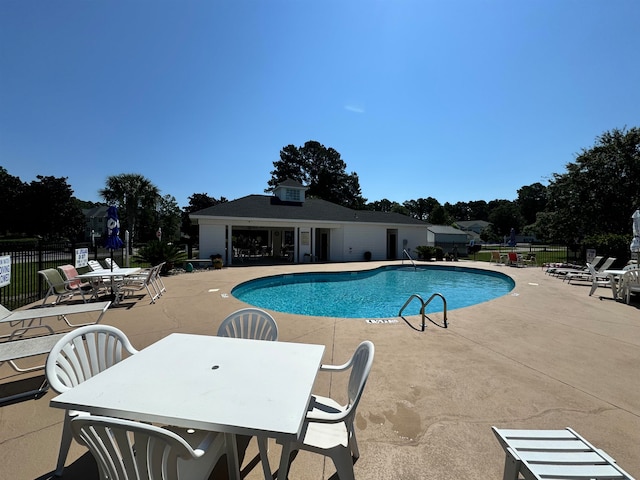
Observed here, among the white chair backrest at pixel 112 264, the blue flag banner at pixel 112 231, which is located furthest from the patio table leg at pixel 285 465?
the blue flag banner at pixel 112 231

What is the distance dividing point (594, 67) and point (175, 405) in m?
17.8

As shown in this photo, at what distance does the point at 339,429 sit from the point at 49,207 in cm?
5212

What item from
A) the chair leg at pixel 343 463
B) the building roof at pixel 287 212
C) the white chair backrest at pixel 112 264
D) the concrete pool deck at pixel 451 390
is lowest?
the concrete pool deck at pixel 451 390

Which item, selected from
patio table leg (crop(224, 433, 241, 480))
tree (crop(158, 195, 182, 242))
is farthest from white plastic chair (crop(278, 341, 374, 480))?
tree (crop(158, 195, 182, 242))

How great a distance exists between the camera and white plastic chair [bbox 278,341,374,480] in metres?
1.71

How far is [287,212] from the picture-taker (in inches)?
786

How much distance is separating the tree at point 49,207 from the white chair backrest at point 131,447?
49.2 metres

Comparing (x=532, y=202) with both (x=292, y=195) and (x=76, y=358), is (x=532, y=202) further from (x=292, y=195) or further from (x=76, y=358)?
(x=76, y=358)

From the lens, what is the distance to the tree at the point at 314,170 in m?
45.8

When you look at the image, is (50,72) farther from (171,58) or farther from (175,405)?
(175,405)

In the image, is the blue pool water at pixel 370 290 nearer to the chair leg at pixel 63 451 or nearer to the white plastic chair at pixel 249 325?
the white plastic chair at pixel 249 325

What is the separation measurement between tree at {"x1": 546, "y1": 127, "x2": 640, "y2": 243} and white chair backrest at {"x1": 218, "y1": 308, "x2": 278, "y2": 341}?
25695 mm

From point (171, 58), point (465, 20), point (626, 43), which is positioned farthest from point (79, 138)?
point (626, 43)

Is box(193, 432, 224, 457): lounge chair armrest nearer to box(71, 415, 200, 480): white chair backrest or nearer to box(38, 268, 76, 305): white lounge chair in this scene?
box(71, 415, 200, 480): white chair backrest
